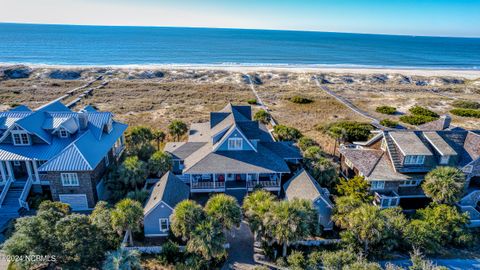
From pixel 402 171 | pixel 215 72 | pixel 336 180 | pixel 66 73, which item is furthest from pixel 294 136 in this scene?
pixel 66 73

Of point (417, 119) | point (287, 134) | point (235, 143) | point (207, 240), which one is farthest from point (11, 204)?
point (417, 119)

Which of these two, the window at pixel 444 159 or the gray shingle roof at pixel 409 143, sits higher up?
the gray shingle roof at pixel 409 143

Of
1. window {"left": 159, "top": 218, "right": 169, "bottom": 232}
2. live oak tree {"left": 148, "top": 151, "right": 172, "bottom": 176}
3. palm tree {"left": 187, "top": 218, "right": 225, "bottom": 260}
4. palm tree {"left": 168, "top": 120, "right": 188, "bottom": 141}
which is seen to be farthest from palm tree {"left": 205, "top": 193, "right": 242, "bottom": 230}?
palm tree {"left": 168, "top": 120, "right": 188, "bottom": 141}

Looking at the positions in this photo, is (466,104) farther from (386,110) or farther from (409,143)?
(409,143)

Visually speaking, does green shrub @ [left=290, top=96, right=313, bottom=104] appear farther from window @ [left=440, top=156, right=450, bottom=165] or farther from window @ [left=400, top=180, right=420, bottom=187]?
window @ [left=400, top=180, right=420, bottom=187]

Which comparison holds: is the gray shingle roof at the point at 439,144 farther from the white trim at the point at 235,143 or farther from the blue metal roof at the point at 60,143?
the blue metal roof at the point at 60,143

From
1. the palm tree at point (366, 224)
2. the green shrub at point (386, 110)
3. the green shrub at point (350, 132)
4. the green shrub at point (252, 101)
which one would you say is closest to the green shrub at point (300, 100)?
the green shrub at point (252, 101)
